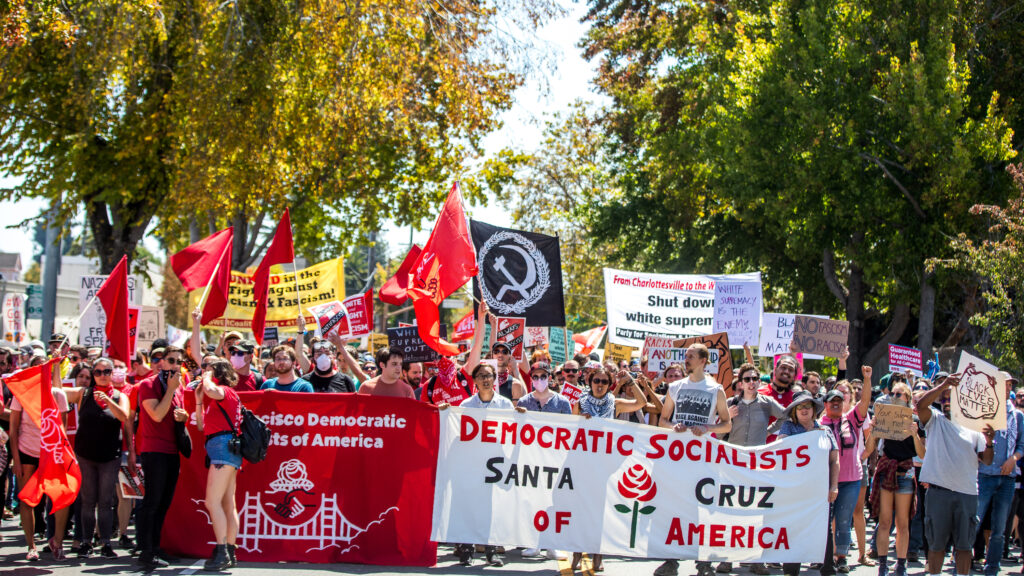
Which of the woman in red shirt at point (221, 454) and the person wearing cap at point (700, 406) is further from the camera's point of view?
the person wearing cap at point (700, 406)

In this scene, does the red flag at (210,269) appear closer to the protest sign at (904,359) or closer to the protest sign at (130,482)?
the protest sign at (130,482)

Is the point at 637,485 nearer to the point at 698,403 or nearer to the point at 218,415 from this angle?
the point at 698,403

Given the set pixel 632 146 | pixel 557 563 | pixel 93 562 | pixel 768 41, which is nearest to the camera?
pixel 93 562

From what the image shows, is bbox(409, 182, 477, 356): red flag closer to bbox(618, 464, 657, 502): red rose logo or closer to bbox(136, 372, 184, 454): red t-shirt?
bbox(618, 464, 657, 502): red rose logo

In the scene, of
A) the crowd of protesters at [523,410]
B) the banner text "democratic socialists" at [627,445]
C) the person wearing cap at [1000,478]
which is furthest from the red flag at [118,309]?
the person wearing cap at [1000,478]

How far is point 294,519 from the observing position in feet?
30.9

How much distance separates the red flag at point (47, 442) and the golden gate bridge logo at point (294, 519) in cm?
103

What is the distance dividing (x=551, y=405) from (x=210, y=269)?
4190 millimetres

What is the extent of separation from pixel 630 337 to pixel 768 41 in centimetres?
1188

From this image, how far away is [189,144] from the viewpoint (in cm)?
1970

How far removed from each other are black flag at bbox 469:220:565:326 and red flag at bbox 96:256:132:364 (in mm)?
3539

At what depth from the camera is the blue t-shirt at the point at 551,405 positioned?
10.1 meters

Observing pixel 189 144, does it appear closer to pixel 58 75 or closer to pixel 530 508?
pixel 58 75

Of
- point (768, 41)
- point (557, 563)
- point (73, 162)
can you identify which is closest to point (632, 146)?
point (768, 41)
